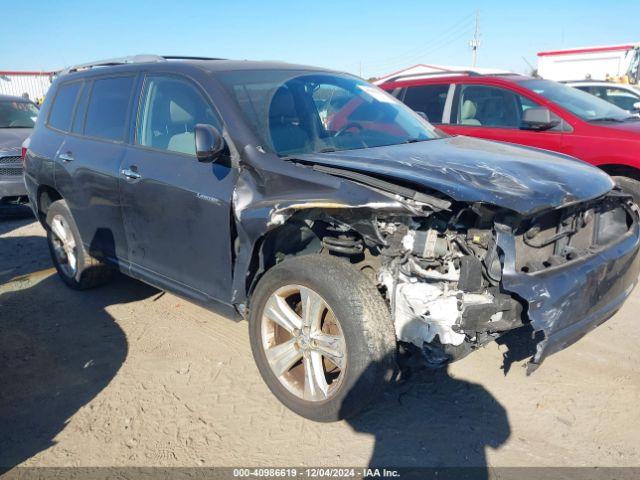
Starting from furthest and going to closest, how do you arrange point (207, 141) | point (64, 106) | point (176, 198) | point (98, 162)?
point (64, 106) → point (98, 162) → point (176, 198) → point (207, 141)

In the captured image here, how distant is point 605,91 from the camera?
999 centimetres

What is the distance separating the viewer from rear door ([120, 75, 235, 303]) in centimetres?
321

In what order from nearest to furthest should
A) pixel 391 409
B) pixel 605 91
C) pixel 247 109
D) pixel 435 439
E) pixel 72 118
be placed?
pixel 435 439 < pixel 391 409 < pixel 247 109 < pixel 72 118 < pixel 605 91

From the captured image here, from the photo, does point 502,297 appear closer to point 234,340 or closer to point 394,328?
point 394,328

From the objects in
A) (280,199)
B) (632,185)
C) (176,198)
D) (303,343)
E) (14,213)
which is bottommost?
(14,213)

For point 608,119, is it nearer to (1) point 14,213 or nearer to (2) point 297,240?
(2) point 297,240

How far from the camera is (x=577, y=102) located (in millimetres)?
6148

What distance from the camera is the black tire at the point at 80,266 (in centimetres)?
465

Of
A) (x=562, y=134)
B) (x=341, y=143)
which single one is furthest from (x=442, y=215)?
(x=562, y=134)

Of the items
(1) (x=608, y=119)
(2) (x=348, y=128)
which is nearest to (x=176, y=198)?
(2) (x=348, y=128)

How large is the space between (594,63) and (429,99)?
1878cm

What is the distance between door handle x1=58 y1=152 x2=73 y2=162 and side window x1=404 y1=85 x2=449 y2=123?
431cm

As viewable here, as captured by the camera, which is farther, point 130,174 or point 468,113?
point 468,113

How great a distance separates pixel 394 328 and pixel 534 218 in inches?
34.9
